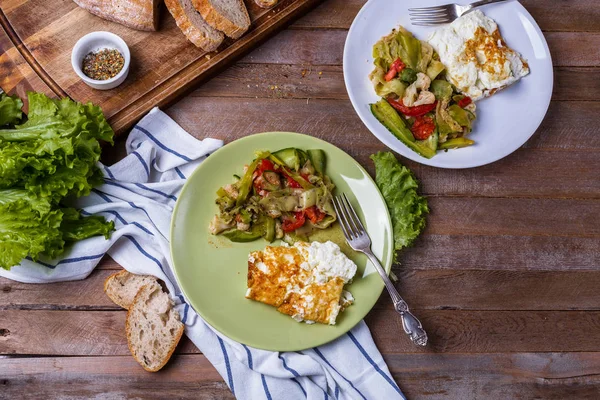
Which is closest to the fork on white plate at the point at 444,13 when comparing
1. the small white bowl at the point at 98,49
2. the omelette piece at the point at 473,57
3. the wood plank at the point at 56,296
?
the omelette piece at the point at 473,57

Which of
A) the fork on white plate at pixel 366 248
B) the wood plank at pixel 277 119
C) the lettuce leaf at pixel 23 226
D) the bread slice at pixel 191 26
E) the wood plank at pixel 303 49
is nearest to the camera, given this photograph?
the lettuce leaf at pixel 23 226

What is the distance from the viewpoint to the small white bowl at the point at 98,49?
3.73 metres

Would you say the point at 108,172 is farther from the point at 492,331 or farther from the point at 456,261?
the point at 492,331

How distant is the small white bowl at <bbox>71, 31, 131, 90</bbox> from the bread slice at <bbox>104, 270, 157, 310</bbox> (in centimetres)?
124

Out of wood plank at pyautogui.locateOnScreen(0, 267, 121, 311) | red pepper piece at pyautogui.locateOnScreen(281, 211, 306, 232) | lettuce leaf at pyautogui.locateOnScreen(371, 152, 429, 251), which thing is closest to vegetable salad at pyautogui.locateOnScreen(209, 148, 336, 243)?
red pepper piece at pyautogui.locateOnScreen(281, 211, 306, 232)

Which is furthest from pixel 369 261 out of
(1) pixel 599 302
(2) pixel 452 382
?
(1) pixel 599 302

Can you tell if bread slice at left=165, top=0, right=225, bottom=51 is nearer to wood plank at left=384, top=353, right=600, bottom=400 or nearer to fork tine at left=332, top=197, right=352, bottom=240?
fork tine at left=332, top=197, right=352, bottom=240

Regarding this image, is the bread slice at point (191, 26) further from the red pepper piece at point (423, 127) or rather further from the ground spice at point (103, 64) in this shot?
the red pepper piece at point (423, 127)

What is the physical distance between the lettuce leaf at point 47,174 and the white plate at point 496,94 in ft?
5.65

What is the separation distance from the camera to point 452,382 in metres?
3.98

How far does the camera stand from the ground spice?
150 inches

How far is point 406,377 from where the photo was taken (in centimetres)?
396

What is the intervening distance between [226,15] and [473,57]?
5.55ft

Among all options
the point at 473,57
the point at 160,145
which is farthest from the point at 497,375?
the point at 160,145
